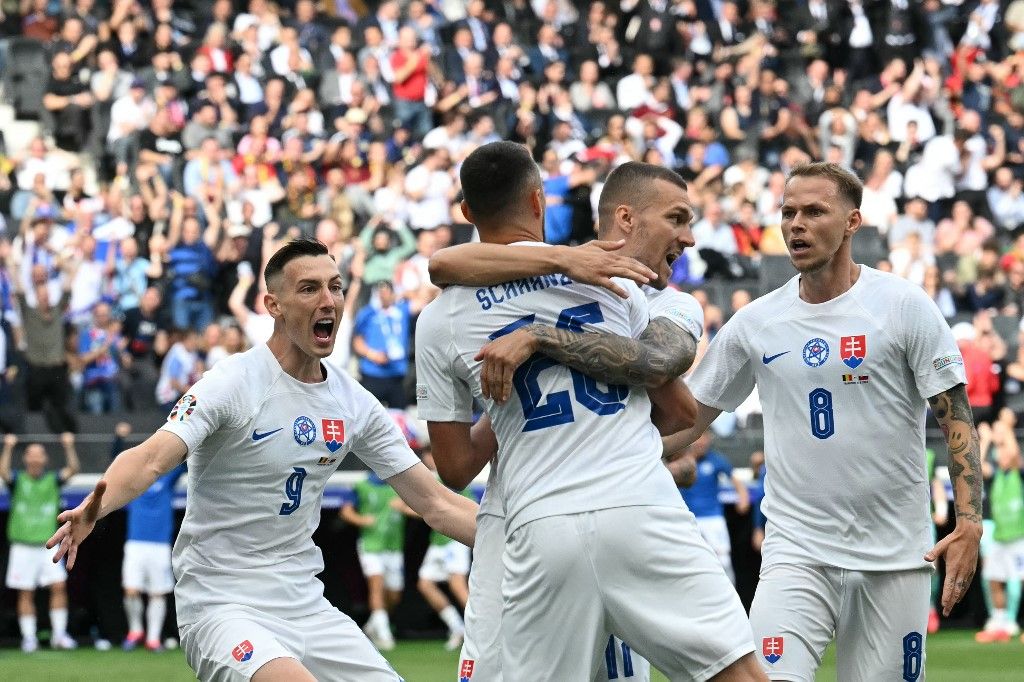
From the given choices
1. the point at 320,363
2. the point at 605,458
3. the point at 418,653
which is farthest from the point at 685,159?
the point at 605,458

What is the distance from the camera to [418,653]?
610 inches

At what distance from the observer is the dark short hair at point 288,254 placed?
687cm

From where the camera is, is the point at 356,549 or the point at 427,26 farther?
the point at 427,26

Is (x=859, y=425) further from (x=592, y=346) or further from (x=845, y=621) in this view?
(x=592, y=346)

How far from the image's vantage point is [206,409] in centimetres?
643

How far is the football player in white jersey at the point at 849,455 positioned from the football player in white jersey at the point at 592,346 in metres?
0.77

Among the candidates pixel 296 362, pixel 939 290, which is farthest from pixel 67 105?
pixel 296 362

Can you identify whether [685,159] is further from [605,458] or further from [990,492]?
[605,458]

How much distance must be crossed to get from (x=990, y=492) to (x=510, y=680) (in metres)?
12.7

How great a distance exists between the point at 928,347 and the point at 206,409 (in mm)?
2914

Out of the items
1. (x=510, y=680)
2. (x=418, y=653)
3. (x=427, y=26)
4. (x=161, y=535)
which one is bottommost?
(x=418, y=653)

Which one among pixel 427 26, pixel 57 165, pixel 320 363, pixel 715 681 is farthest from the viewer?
pixel 427 26

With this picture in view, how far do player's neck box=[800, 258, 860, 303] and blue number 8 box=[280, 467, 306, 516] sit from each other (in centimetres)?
229

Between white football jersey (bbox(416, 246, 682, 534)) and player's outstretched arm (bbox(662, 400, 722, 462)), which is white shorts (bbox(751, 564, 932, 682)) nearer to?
player's outstretched arm (bbox(662, 400, 722, 462))
